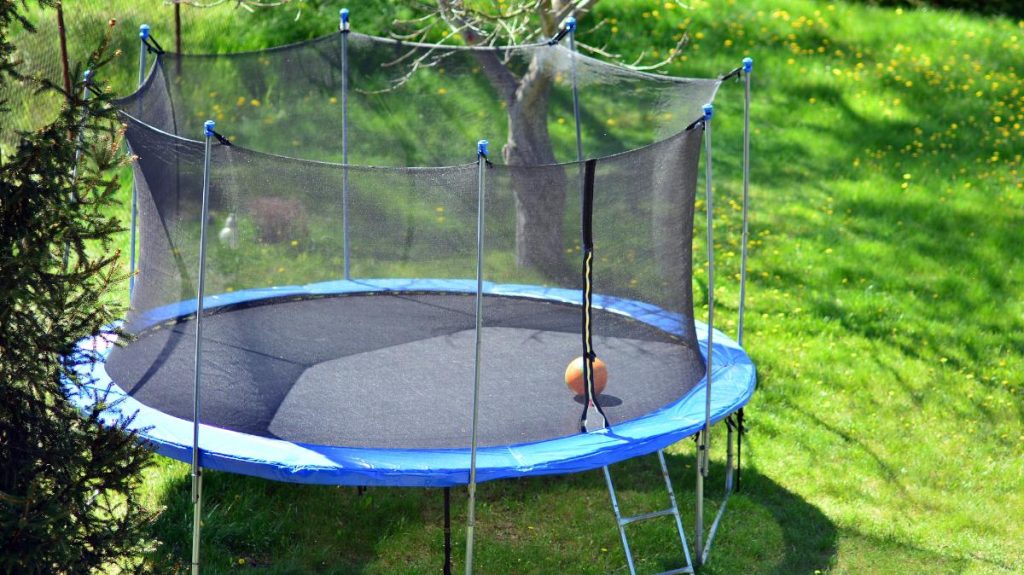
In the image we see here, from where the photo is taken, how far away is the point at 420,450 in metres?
3.32

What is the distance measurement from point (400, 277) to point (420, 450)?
58cm

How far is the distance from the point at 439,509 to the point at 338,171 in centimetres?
138

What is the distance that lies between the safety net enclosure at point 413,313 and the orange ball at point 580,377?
0.17 ft

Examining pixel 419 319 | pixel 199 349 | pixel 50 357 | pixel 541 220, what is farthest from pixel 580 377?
pixel 50 357

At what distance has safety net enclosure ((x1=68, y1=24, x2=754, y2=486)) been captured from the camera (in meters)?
3.20

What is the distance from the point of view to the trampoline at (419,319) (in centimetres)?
319

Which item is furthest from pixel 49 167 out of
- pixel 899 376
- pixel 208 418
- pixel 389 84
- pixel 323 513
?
pixel 899 376

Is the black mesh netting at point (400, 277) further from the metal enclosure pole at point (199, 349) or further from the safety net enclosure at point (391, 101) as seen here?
the safety net enclosure at point (391, 101)

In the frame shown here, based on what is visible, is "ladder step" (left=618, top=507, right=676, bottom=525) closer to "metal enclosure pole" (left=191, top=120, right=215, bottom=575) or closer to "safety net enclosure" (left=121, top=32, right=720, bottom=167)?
"metal enclosure pole" (left=191, top=120, right=215, bottom=575)

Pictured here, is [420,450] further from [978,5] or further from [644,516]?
[978,5]

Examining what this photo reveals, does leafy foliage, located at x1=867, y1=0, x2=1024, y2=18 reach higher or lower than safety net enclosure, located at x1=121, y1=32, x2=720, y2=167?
higher

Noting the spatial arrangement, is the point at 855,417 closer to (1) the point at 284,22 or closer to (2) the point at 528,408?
(2) the point at 528,408

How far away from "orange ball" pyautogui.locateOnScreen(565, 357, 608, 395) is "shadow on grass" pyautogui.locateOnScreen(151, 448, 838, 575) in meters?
0.46

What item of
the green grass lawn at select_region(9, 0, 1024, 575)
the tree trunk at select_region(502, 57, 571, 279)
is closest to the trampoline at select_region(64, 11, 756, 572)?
the tree trunk at select_region(502, 57, 571, 279)
